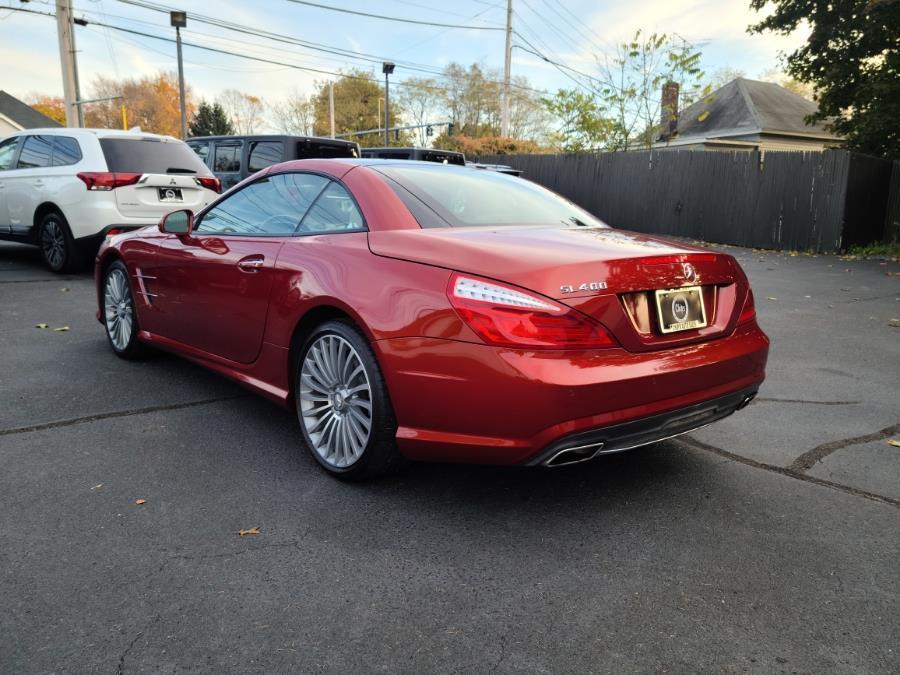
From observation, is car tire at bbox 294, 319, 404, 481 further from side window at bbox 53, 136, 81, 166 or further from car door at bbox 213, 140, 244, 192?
car door at bbox 213, 140, 244, 192

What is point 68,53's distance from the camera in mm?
21156

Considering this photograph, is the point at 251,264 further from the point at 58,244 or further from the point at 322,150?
the point at 322,150

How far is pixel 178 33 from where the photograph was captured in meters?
28.5

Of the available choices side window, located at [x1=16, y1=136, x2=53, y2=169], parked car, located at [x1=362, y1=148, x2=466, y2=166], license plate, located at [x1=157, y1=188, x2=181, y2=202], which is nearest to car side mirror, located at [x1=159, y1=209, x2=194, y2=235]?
license plate, located at [x1=157, y1=188, x2=181, y2=202]

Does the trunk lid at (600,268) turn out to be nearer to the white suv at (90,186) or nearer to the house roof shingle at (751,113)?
the white suv at (90,186)

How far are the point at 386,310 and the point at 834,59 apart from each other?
19.6m

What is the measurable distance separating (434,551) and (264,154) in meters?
10.1

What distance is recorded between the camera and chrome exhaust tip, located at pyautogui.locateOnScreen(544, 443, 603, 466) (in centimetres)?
257

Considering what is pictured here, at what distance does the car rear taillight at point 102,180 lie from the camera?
8430mm

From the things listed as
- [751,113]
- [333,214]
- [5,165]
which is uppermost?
→ [751,113]

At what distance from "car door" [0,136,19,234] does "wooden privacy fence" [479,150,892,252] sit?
47.1 ft

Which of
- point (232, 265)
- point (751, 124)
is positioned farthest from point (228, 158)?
point (751, 124)

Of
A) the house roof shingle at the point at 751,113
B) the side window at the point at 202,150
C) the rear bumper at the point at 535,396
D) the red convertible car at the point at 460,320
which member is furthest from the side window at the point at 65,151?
the house roof shingle at the point at 751,113

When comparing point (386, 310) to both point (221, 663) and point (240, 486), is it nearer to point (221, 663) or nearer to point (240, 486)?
point (240, 486)
